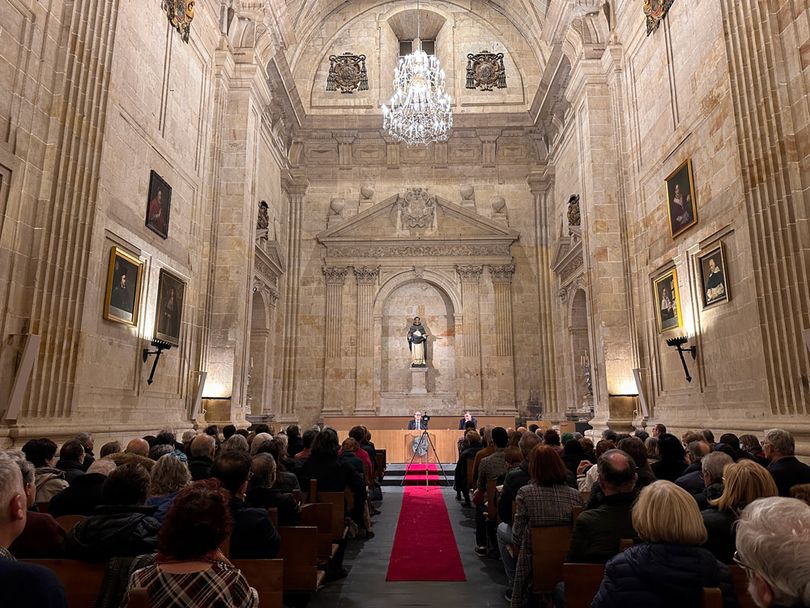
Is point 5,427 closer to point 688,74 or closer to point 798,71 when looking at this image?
point 798,71

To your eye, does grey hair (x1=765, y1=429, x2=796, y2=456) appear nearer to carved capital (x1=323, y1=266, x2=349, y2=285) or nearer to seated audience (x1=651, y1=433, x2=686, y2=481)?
seated audience (x1=651, y1=433, x2=686, y2=481)

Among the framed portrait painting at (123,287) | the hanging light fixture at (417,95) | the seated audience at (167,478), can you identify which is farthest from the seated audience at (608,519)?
the hanging light fixture at (417,95)

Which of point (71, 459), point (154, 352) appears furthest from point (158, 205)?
point (71, 459)

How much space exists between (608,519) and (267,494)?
2516mm

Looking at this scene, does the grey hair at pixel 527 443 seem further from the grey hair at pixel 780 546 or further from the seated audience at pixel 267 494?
the grey hair at pixel 780 546

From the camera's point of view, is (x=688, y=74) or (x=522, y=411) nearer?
(x=688, y=74)

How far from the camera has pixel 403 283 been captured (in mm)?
21047

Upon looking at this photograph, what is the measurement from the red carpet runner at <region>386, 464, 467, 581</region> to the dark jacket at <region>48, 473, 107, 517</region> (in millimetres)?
3210

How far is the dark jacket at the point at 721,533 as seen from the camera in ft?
11.0

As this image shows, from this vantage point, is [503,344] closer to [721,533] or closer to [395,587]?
[395,587]

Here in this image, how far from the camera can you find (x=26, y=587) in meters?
1.73

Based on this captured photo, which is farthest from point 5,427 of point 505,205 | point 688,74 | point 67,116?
point 505,205

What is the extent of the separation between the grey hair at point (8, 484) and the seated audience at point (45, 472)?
2797mm

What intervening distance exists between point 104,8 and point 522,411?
1602 cm
